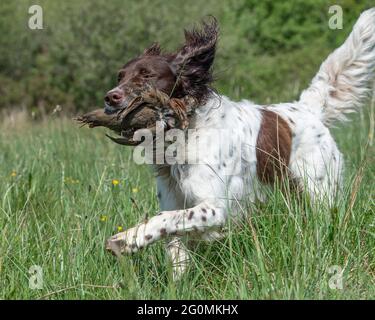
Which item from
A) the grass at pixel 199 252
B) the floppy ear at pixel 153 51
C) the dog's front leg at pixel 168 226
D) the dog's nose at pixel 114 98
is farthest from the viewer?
the floppy ear at pixel 153 51

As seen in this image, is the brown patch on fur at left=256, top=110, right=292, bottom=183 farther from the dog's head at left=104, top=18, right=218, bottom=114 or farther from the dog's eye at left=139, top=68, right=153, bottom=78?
the dog's eye at left=139, top=68, right=153, bottom=78

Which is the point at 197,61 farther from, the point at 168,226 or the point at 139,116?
→ the point at 168,226

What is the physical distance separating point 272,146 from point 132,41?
1236cm

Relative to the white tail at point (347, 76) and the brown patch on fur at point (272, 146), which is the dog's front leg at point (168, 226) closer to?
the brown patch on fur at point (272, 146)

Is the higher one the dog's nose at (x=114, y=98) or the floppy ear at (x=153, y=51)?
the floppy ear at (x=153, y=51)

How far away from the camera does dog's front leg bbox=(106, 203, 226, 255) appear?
4184 mm

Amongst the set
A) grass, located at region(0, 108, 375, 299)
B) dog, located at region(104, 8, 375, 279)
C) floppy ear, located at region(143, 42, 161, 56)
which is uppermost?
floppy ear, located at region(143, 42, 161, 56)

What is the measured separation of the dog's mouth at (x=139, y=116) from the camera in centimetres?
449

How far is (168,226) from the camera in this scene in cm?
437

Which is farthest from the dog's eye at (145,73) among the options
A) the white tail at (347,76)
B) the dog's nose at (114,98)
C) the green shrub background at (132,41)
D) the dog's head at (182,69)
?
the green shrub background at (132,41)

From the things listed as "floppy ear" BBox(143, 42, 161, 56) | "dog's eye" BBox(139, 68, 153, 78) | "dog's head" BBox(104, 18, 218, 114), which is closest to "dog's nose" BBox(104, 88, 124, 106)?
"dog's head" BBox(104, 18, 218, 114)

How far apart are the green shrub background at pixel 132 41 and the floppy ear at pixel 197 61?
35.2 feet

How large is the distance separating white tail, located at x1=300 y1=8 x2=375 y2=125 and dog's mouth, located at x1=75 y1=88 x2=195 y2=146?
150 centimetres
